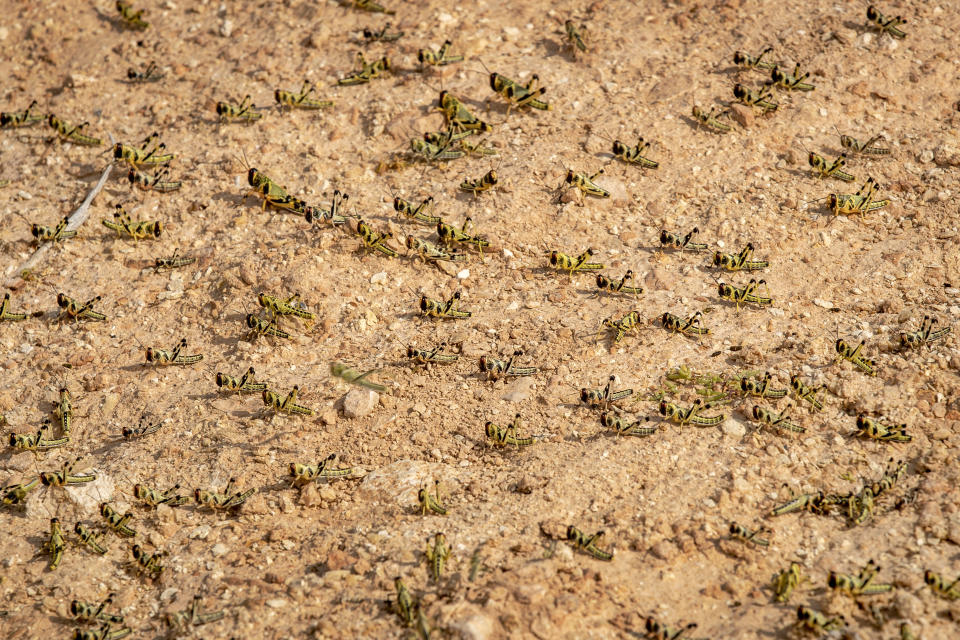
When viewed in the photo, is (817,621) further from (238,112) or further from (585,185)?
(238,112)

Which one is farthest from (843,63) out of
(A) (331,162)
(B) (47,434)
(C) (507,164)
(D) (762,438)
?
(B) (47,434)

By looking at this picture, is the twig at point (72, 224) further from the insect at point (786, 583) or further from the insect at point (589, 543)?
the insect at point (786, 583)

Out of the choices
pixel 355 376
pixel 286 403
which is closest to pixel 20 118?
pixel 286 403

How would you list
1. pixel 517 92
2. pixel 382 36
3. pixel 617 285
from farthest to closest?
1. pixel 382 36
2. pixel 517 92
3. pixel 617 285

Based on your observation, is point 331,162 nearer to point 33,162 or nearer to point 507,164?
point 507,164

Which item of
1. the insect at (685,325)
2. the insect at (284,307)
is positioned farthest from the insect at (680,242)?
the insect at (284,307)
